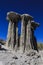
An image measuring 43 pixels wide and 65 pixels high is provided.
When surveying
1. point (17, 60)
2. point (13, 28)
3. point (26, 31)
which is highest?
point (13, 28)

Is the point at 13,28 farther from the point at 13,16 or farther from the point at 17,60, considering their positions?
the point at 17,60

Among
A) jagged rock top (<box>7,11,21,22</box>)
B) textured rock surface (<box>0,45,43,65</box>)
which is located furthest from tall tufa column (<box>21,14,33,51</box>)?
textured rock surface (<box>0,45,43,65</box>)

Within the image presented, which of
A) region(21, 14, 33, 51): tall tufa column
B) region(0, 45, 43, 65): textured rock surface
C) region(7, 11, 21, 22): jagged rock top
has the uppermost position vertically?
region(7, 11, 21, 22): jagged rock top

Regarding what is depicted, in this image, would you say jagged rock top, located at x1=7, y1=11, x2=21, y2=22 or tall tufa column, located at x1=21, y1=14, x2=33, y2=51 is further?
jagged rock top, located at x1=7, y1=11, x2=21, y2=22

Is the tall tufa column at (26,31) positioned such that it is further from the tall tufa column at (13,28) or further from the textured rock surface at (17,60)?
the textured rock surface at (17,60)

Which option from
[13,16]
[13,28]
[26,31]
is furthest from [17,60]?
[13,16]

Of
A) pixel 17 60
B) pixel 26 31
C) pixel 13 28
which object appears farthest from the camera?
pixel 26 31

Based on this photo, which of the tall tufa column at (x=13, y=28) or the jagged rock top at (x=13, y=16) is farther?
the jagged rock top at (x=13, y=16)

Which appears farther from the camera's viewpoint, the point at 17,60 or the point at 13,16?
the point at 13,16

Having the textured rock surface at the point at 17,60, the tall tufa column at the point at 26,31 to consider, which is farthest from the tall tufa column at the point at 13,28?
the textured rock surface at the point at 17,60

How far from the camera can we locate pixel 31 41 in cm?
3803

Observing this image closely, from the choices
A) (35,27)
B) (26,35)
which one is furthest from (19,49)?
(35,27)

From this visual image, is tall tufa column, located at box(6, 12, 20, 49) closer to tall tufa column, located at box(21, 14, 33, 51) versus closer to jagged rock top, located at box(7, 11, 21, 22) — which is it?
jagged rock top, located at box(7, 11, 21, 22)

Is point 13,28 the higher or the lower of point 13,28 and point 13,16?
the lower
